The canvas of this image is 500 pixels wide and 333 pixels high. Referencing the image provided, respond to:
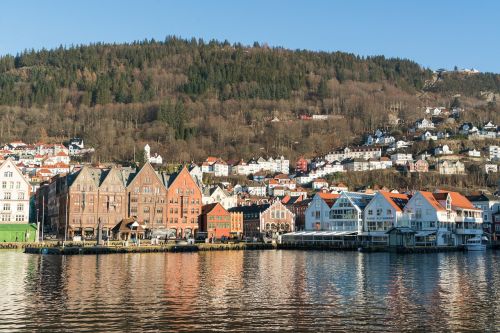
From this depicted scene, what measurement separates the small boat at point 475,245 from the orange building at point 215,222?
41.5 m

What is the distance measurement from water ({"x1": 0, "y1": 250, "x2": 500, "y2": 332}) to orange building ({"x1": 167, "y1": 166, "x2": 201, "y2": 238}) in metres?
58.3

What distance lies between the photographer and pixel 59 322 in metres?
25.8

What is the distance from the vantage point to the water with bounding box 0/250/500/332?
25797 millimetres

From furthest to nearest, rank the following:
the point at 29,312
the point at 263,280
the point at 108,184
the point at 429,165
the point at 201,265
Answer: the point at 429,165, the point at 108,184, the point at 201,265, the point at 263,280, the point at 29,312

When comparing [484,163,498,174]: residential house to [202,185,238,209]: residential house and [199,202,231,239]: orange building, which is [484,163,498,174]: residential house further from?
[199,202,231,239]: orange building

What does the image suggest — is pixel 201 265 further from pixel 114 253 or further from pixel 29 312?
pixel 29 312

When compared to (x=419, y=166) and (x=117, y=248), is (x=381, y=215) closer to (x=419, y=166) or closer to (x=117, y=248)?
(x=117, y=248)

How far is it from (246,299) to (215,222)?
79164mm

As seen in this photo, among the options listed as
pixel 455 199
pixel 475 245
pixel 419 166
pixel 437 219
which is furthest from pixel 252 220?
pixel 419 166

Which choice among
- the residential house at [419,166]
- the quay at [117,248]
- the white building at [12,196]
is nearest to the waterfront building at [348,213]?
the quay at [117,248]

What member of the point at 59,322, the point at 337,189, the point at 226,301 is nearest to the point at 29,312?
the point at 59,322

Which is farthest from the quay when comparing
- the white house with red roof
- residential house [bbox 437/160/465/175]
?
residential house [bbox 437/160/465/175]

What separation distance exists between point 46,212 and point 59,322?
10234 cm

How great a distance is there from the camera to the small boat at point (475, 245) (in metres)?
92.9
